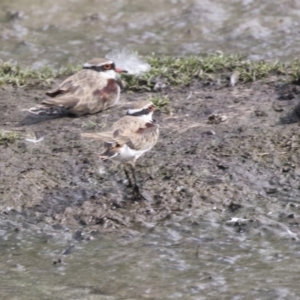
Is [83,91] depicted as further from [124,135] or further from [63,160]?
[124,135]

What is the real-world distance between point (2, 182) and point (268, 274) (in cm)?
278

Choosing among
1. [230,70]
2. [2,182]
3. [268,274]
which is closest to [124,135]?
[2,182]

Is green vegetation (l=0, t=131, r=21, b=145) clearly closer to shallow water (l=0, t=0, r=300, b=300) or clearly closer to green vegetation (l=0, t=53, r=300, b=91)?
shallow water (l=0, t=0, r=300, b=300)

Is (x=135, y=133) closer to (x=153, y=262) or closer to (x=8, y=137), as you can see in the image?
(x=153, y=262)

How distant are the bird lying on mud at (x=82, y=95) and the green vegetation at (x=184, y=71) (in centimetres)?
51

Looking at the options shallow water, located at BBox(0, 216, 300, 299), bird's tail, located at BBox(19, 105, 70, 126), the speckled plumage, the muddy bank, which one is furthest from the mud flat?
the speckled plumage

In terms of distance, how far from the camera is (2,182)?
26.1 ft

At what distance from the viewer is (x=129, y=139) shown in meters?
7.48

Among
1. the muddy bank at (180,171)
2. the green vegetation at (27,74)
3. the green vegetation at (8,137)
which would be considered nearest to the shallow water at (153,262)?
the muddy bank at (180,171)

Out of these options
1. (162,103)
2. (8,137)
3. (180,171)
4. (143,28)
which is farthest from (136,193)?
(143,28)

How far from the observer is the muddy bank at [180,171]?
7.34m

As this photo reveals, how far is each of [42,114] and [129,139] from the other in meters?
2.18

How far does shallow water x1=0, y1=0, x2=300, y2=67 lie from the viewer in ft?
37.6

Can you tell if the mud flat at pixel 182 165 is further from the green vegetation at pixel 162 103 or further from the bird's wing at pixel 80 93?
the bird's wing at pixel 80 93
